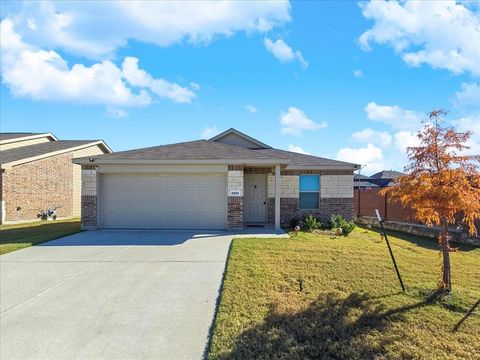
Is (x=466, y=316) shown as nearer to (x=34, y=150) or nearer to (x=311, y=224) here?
(x=311, y=224)

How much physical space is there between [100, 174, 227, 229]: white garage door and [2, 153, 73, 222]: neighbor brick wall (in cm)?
840

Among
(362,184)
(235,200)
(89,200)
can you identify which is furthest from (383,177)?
(89,200)

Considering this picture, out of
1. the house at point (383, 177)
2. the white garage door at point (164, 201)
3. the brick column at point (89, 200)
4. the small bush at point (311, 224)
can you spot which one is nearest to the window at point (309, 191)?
the small bush at point (311, 224)

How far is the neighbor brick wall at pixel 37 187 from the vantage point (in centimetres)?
1780

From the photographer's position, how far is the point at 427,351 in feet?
13.3

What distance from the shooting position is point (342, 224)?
40.6 ft

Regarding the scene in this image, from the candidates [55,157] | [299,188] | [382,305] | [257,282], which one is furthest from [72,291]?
[55,157]

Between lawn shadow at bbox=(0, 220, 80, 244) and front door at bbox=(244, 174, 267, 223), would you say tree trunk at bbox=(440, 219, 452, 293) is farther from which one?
lawn shadow at bbox=(0, 220, 80, 244)

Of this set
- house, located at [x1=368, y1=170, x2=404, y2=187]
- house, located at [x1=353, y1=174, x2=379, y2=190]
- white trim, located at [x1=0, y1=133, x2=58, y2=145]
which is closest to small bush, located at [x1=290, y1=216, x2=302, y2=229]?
house, located at [x1=353, y1=174, x2=379, y2=190]

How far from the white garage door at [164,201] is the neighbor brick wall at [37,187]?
27.5ft

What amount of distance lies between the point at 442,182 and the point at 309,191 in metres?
8.85

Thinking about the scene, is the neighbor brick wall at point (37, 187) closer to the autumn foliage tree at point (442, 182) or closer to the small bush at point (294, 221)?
the small bush at point (294, 221)

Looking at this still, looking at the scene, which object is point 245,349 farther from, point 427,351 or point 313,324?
point 427,351

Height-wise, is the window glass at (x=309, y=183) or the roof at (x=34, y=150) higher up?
the roof at (x=34, y=150)
